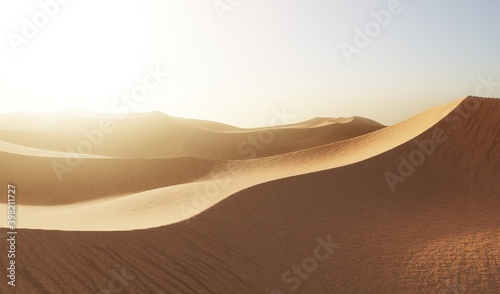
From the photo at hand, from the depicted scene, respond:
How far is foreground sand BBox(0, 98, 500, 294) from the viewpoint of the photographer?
322 inches

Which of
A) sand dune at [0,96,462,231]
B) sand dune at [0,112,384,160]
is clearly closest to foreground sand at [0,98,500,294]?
sand dune at [0,96,462,231]

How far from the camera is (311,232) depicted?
1159cm

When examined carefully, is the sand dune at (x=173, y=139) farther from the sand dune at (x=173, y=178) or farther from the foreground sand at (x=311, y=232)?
the foreground sand at (x=311, y=232)

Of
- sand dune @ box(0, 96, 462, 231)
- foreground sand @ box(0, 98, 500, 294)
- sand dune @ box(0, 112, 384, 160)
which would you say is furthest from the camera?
sand dune @ box(0, 112, 384, 160)

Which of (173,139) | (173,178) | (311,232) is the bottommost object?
(311,232)

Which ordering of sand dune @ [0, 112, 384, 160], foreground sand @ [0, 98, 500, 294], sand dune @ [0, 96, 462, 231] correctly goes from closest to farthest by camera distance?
1. foreground sand @ [0, 98, 500, 294]
2. sand dune @ [0, 96, 462, 231]
3. sand dune @ [0, 112, 384, 160]

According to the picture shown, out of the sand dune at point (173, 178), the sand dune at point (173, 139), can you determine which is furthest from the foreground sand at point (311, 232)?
the sand dune at point (173, 139)

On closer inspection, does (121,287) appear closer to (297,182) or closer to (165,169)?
(297,182)

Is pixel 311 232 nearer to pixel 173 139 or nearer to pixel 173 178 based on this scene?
pixel 173 178

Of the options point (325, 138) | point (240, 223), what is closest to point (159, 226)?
point (240, 223)

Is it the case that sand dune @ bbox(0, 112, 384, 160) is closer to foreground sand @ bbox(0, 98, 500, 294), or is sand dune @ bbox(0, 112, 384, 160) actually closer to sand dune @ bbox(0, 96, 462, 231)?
sand dune @ bbox(0, 96, 462, 231)

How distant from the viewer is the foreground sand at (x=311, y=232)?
322 inches

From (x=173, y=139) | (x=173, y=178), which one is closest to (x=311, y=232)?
(x=173, y=178)

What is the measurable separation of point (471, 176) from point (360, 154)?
5.56m
